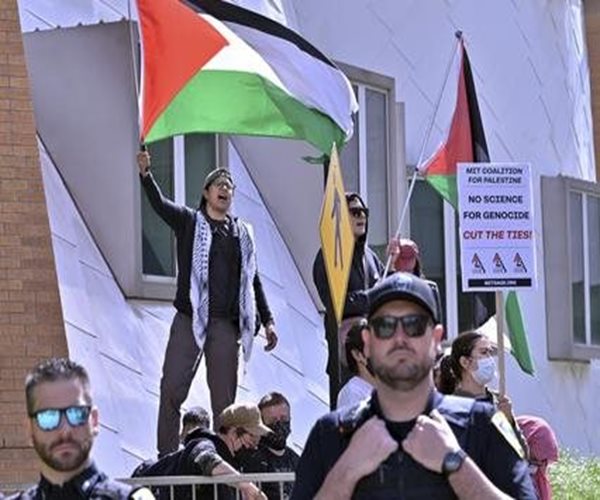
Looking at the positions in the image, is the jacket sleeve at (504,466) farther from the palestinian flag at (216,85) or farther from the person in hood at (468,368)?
the palestinian flag at (216,85)

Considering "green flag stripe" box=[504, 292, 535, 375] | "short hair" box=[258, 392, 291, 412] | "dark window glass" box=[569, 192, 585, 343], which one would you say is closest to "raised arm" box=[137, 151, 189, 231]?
"short hair" box=[258, 392, 291, 412]

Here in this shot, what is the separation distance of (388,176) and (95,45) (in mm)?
4758

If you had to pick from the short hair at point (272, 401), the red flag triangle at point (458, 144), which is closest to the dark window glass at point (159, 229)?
the red flag triangle at point (458, 144)

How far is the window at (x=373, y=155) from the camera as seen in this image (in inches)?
642

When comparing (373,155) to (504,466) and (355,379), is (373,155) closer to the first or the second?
(355,379)

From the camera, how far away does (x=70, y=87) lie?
1252 centimetres

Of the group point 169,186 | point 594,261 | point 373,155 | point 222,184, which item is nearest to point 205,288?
point 222,184

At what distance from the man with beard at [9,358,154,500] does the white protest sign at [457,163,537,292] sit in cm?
593

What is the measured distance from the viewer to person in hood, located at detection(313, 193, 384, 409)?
34.2ft

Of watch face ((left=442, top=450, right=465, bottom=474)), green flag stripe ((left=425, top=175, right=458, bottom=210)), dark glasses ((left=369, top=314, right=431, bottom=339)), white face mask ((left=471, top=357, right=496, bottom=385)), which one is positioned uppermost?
green flag stripe ((left=425, top=175, right=458, bottom=210))

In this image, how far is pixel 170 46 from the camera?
1044 centimetres

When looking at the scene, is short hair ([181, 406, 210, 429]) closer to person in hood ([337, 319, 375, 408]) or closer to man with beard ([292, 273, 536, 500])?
person in hood ([337, 319, 375, 408])

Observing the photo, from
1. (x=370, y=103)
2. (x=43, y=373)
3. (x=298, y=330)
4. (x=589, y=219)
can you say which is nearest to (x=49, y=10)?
(x=298, y=330)

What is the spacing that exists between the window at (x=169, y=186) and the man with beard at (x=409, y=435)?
7.91 m
